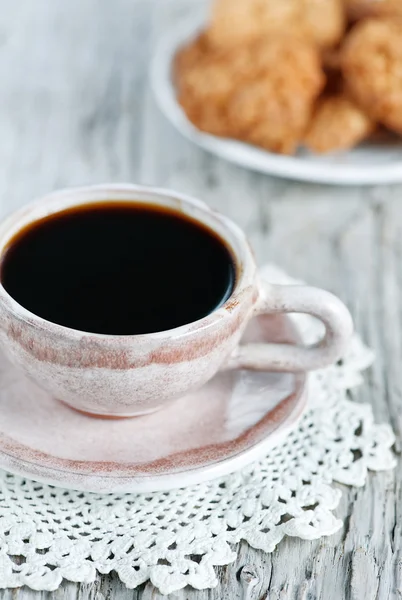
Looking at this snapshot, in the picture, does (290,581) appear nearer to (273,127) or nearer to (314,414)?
(314,414)

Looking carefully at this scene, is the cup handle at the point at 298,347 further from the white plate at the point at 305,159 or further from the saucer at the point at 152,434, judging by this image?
the white plate at the point at 305,159

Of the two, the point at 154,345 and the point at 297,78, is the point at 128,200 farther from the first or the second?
the point at 297,78

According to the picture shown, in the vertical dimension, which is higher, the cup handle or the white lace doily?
the cup handle

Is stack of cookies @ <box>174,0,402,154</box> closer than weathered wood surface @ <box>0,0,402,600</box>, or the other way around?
weathered wood surface @ <box>0,0,402,600</box>

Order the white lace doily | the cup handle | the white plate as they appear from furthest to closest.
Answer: the white plate < the cup handle < the white lace doily

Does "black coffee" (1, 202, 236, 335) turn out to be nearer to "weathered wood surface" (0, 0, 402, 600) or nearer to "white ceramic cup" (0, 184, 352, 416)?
"white ceramic cup" (0, 184, 352, 416)

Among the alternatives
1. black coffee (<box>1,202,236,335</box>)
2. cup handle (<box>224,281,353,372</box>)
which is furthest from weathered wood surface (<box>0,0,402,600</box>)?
black coffee (<box>1,202,236,335</box>)

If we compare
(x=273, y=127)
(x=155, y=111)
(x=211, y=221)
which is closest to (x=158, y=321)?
(x=211, y=221)
